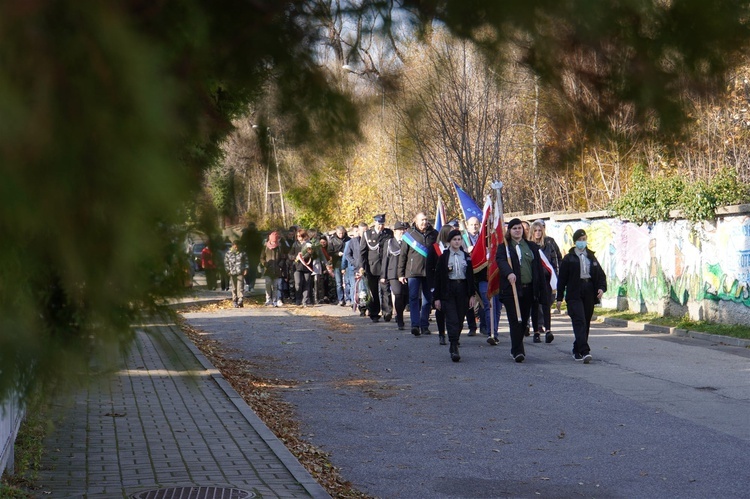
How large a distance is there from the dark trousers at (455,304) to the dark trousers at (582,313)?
5.18ft

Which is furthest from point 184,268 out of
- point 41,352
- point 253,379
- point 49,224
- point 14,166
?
point 253,379

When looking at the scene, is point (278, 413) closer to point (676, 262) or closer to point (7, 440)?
point (7, 440)

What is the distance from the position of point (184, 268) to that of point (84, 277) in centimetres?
43

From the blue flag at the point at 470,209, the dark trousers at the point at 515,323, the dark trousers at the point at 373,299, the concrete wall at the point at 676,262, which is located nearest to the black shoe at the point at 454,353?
the dark trousers at the point at 515,323

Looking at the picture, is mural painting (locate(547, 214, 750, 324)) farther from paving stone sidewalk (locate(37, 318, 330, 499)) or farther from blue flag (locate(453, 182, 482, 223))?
paving stone sidewalk (locate(37, 318, 330, 499))

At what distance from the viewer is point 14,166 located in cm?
166

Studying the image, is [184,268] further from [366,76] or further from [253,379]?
[253,379]

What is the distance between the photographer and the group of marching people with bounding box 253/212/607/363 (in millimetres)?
14297

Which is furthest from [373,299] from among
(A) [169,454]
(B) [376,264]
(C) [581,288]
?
(A) [169,454]

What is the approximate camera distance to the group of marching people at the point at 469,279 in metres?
14.3

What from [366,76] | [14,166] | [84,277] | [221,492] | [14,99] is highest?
[366,76]

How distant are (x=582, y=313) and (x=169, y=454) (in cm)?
748

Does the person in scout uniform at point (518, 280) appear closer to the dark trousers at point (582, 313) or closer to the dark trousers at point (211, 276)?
the dark trousers at point (582, 313)

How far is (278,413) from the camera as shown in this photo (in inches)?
420
